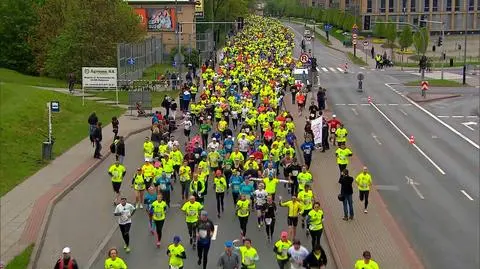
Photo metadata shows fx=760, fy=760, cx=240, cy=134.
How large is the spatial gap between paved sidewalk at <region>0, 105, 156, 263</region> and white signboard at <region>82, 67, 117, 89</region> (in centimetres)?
1005

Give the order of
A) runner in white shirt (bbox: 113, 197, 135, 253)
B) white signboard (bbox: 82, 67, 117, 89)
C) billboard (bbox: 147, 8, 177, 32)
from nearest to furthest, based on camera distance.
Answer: runner in white shirt (bbox: 113, 197, 135, 253), white signboard (bbox: 82, 67, 117, 89), billboard (bbox: 147, 8, 177, 32)

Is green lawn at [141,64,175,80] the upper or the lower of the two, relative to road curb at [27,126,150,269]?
upper

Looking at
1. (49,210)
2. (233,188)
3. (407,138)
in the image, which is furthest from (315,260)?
(407,138)

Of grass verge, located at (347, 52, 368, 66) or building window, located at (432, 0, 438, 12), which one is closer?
grass verge, located at (347, 52, 368, 66)

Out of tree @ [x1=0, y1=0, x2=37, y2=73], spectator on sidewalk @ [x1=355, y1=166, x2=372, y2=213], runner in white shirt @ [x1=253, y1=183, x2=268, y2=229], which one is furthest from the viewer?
tree @ [x1=0, y1=0, x2=37, y2=73]

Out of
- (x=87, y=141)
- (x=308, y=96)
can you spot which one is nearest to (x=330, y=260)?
(x=87, y=141)

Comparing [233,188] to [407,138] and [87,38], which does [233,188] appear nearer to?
[407,138]

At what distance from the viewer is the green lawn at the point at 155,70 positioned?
66.1 m

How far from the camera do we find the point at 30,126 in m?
34.7

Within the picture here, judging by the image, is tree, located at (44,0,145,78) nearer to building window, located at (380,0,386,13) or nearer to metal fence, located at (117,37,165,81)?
metal fence, located at (117,37,165,81)

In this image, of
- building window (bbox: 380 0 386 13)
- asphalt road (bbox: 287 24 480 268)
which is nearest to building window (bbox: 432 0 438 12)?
building window (bbox: 380 0 386 13)

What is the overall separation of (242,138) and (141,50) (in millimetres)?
40937

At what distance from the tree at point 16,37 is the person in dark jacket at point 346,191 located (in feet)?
168

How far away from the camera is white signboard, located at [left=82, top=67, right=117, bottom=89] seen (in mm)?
44375
